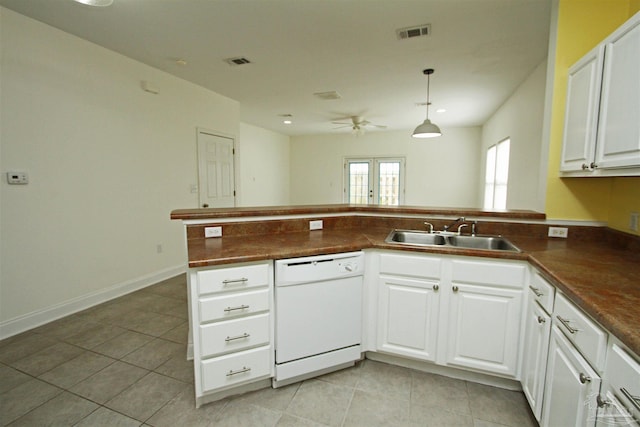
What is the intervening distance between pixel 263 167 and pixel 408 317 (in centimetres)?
622

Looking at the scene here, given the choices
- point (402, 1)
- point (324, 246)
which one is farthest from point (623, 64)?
point (324, 246)

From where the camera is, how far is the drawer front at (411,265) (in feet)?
5.83

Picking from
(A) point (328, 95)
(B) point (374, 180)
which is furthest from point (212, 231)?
(B) point (374, 180)

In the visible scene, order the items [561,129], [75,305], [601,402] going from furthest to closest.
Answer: [75,305] → [561,129] → [601,402]

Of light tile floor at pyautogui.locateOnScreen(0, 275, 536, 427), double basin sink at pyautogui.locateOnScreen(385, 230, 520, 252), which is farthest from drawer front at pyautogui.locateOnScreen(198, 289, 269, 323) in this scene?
double basin sink at pyautogui.locateOnScreen(385, 230, 520, 252)

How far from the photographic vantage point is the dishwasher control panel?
167 cm

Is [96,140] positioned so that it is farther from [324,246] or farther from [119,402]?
[324,246]

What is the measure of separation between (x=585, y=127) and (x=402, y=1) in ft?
5.06

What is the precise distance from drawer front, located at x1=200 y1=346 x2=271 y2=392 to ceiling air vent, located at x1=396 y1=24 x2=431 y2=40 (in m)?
2.84

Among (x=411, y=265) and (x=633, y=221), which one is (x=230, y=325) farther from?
(x=633, y=221)

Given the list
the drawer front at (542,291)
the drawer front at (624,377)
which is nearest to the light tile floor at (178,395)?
the drawer front at (542,291)

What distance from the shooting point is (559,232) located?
2.06m

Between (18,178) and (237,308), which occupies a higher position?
(18,178)

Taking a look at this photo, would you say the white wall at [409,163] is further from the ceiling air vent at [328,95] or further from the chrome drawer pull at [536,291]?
the chrome drawer pull at [536,291]
